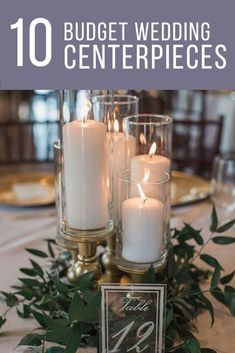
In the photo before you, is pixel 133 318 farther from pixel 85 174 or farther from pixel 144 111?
pixel 144 111

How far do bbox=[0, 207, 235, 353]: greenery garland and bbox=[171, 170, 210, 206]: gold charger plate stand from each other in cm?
42

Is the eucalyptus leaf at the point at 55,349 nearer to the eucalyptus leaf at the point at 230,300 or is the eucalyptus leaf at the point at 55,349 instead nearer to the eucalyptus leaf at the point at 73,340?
the eucalyptus leaf at the point at 73,340

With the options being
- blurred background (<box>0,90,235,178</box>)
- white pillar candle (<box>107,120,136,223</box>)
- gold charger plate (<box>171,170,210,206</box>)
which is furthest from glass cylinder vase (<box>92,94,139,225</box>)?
gold charger plate (<box>171,170,210,206</box>)

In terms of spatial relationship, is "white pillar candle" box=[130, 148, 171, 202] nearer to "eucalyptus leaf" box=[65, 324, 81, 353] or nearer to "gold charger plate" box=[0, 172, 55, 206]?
"eucalyptus leaf" box=[65, 324, 81, 353]

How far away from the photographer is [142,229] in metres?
0.70

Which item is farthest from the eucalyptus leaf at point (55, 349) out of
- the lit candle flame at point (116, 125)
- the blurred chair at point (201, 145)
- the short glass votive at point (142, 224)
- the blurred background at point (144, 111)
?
the blurred chair at point (201, 145)

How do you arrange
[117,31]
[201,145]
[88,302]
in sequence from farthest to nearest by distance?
[201,145] → [117,31] → [88,302]

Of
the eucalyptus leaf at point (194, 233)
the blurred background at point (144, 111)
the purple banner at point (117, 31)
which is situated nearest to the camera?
the eucalyptus leaf at point (194, 233)

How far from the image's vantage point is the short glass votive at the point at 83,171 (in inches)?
27.6

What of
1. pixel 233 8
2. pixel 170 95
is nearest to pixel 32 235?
pixel 233 8

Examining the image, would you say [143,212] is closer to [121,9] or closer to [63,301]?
[63,301]

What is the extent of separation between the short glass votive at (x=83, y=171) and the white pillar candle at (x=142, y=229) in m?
0.04

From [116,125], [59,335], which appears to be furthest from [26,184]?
[59,335]

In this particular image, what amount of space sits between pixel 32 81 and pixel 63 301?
133 centimetres
